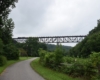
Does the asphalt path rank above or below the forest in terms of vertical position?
below

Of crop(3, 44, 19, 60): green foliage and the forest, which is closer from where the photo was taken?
the forest

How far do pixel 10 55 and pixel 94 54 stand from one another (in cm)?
5680

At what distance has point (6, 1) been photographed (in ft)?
108

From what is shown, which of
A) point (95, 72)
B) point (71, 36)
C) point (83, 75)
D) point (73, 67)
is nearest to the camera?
point (95, 72)

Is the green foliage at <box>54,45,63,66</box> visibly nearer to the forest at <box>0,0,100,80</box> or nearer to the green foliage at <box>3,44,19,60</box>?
the forest at <box>0,0,100,80</box>

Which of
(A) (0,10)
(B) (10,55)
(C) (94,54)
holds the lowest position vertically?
(B) (10,55)

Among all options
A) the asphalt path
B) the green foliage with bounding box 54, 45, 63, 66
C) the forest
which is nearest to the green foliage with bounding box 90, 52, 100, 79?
the forest

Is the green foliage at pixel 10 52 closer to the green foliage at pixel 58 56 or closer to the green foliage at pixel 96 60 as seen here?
the green foliage at pixel 58 56

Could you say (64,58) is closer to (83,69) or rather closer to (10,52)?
(83,69)

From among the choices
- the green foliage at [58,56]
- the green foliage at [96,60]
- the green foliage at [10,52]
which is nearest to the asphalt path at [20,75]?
the green foliage at [58,56]

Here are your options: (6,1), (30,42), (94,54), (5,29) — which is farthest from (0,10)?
(30,42)

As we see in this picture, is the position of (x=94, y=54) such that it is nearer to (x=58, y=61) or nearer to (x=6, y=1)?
(x=58, y=61)

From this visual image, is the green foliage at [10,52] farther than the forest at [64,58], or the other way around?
the green foliage at [10,52]

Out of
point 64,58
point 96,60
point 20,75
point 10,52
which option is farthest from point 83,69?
point 10,52
